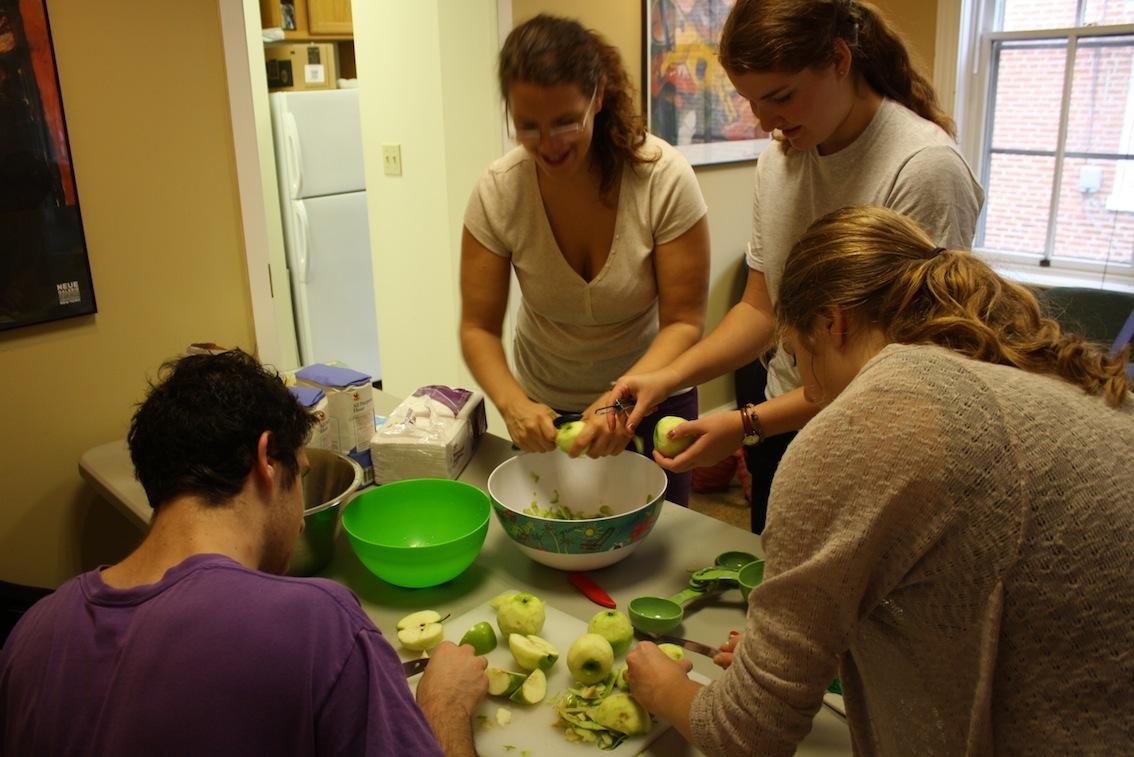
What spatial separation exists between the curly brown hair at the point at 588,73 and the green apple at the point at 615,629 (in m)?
0.87

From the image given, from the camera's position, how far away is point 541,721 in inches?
44.9

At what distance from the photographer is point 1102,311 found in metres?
2.66

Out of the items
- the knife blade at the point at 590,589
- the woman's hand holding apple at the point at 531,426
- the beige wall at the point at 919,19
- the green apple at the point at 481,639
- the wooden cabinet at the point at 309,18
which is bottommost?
the knife blade at the point at 590,589

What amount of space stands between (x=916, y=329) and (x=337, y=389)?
120cm

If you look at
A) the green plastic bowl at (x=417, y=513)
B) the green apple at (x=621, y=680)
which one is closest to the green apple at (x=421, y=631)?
the green plastic bowl at (x=417, y=513)

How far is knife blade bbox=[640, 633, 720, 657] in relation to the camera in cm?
126

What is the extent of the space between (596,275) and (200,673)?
1.17 m

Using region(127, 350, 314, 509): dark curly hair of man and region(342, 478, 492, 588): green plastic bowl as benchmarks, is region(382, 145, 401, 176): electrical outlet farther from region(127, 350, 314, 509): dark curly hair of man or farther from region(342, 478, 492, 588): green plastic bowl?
region(127, 350, 314, 509): dark curly hair of man

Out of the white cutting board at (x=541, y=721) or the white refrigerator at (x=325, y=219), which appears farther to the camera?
the white refrigerator at (x=325, y=219)

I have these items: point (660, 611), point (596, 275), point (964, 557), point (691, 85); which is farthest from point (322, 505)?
point (691, 85)

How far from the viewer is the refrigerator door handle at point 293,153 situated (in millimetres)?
4070

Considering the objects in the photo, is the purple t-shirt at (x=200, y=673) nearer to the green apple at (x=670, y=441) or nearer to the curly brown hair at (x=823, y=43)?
the green apple at (x=670, y=441)

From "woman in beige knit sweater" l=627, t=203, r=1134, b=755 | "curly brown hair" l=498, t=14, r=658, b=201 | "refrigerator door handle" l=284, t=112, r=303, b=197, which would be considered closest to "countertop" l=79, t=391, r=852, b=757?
"woman in beige knit sweater" l=627, t=203, r=1134, b=755

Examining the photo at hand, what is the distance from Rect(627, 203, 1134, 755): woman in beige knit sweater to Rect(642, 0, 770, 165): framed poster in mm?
2524
